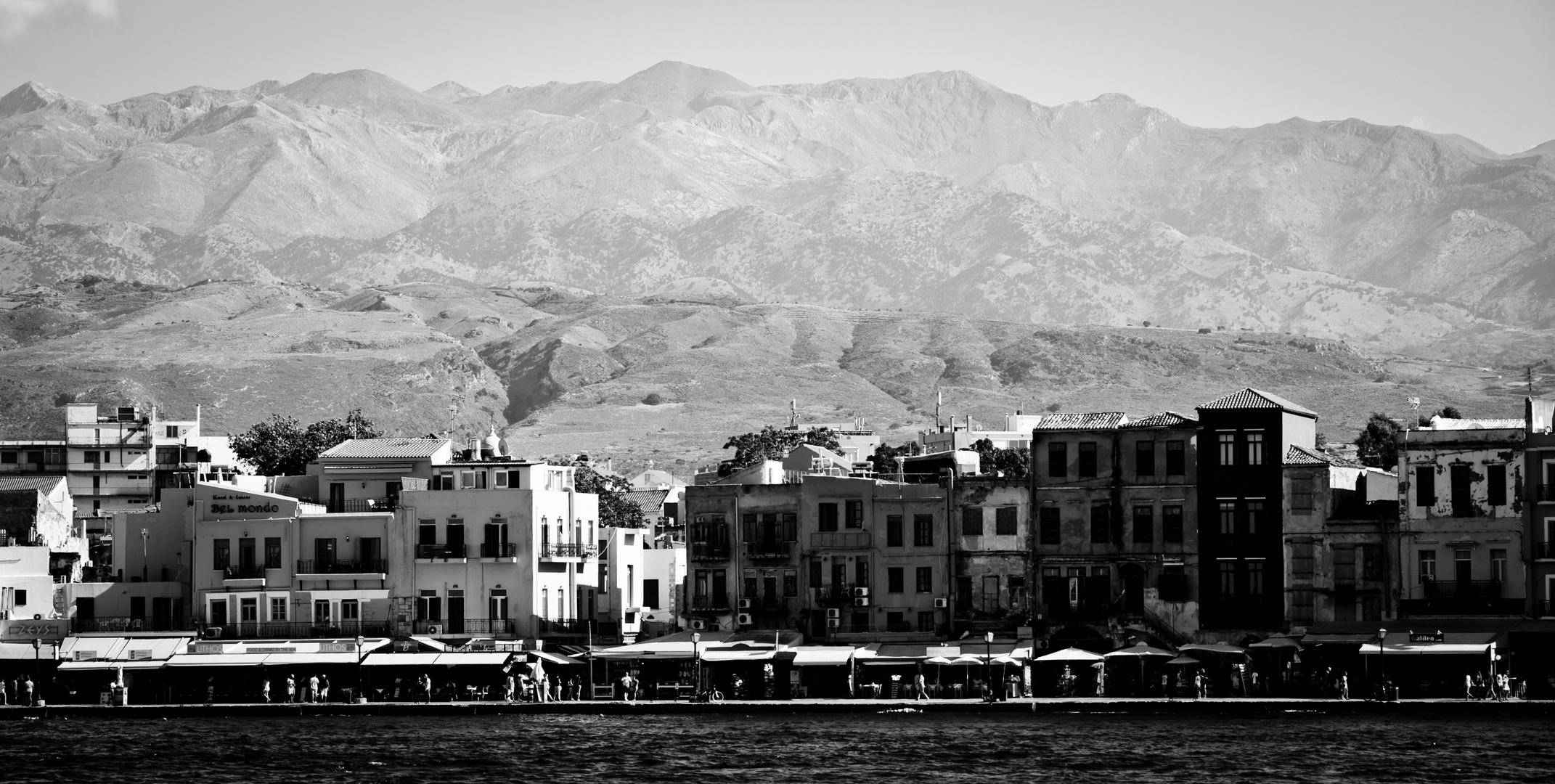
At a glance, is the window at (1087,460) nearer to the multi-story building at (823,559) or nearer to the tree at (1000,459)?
the multi-story building at (823,559)

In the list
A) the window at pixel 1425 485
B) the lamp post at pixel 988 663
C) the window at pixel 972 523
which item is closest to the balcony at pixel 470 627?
the window at pixel 972 523

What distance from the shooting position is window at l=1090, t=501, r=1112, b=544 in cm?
8419

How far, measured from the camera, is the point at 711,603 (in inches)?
3467

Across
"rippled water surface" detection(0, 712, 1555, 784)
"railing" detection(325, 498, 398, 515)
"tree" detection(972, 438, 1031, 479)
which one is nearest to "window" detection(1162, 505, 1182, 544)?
"rippled water surface" detection(0, 712, 1555, 784)

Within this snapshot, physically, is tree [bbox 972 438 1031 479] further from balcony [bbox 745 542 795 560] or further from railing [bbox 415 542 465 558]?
railing [bbox 415 542 465 558]

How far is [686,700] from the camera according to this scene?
80.9 metres

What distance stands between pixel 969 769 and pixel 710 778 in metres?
6.94

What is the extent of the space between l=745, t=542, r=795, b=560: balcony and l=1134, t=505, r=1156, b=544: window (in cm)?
1217

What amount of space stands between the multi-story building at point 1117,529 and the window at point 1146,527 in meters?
0.02

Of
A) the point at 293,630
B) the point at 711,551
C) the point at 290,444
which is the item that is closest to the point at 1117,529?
the point at 711,551

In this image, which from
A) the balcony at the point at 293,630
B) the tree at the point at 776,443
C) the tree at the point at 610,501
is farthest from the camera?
the tree at the point at 776,443

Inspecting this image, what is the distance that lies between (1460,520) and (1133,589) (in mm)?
10856

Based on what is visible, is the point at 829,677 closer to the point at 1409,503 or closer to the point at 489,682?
the point at 489,682

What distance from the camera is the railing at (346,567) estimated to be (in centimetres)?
8794
